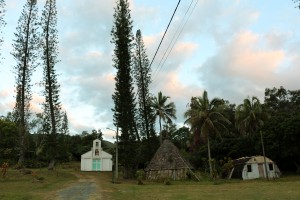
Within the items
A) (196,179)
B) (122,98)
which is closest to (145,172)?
(196,179)

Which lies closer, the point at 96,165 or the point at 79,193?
the point at 79,193

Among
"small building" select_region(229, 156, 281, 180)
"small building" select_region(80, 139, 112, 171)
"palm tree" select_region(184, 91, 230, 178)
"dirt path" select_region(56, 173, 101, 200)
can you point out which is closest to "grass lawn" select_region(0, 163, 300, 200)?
"dirt path" select_region(56, 173, 101, 200)

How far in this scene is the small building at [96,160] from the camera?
218 ft

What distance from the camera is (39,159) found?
69062 millimetres

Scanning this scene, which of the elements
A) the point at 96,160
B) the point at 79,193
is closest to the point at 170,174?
the point at 96,160

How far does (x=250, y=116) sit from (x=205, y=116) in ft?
44.4

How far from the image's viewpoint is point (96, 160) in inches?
2643

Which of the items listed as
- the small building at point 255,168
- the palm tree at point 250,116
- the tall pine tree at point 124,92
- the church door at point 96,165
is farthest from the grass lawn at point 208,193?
the church door at point 96,165

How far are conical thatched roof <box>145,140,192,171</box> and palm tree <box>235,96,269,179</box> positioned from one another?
14.1 meters

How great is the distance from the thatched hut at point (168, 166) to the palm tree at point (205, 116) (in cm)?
378

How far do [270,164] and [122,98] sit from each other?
2342cm

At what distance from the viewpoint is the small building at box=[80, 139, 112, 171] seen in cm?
6644

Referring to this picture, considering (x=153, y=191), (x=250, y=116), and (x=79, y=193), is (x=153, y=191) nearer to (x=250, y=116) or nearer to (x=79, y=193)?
(x=79, y=193)

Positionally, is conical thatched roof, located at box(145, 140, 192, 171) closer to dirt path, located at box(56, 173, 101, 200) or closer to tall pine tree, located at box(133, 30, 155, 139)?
tall pine tree, located at box(133, 30, 155, 139)
